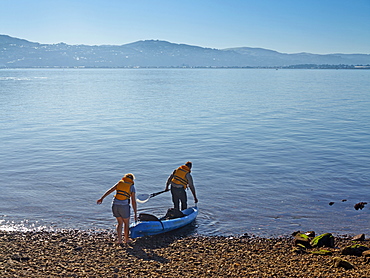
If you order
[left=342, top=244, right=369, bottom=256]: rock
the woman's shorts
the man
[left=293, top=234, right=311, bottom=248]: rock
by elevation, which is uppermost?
the man

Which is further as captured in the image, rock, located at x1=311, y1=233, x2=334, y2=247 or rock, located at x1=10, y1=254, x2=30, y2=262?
rock, located at x1=311, y1=233, x2=334, y2=247

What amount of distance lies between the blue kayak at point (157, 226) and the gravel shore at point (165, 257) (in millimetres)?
236

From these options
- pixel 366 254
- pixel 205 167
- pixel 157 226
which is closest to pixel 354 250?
pixel 366 254

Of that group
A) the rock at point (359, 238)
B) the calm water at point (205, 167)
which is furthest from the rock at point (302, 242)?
the rock at point (359, 238)

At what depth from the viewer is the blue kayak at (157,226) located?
46.8 feet

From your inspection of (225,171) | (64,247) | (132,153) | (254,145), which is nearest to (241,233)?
(64,247)

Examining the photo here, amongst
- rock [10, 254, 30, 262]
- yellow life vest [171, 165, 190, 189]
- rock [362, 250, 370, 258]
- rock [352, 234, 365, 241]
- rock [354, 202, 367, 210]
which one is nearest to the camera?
rock [10, 254, 30, 262]

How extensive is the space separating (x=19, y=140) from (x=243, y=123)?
2206 cm

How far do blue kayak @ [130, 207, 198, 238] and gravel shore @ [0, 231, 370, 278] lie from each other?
0.78 ft

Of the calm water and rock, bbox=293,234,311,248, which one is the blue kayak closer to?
the calm water

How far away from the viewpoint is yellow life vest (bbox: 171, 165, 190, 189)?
16.2 m

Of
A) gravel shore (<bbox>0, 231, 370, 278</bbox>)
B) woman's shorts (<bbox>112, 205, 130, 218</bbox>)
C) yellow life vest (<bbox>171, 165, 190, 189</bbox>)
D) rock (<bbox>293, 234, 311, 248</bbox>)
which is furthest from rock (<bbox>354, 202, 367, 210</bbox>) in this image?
woman's shorts (<bbox>112, 205, 130, 218</bbox>)

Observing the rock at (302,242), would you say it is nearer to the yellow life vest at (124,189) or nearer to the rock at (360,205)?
the yellow life vest at (124,189)

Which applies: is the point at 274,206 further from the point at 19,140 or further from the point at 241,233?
the point at 19,140
